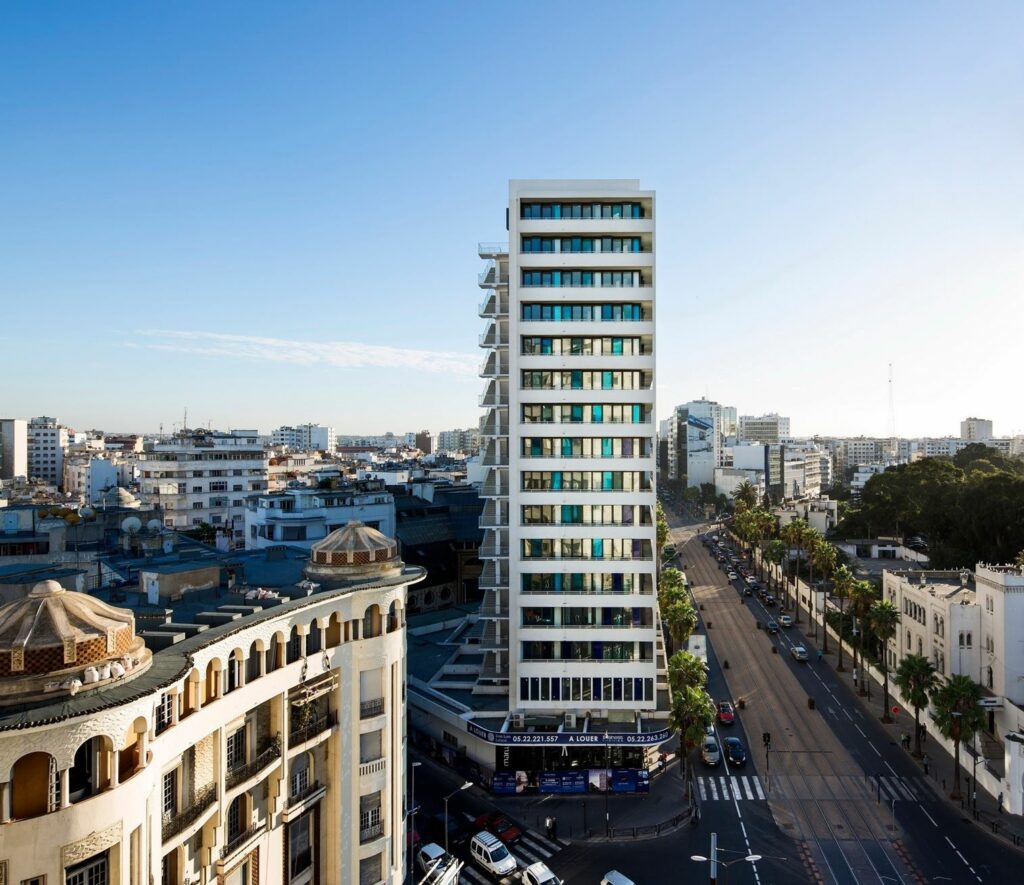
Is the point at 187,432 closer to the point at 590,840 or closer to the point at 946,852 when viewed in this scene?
the point at 590,840

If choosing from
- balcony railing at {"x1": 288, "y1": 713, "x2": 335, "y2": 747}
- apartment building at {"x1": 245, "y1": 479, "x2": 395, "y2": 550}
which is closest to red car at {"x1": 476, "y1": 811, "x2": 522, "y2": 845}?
balcony railing at {"x1": 288, "y1": 713, "x2": 335, "y2": 747}

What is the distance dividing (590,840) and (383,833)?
18095mm

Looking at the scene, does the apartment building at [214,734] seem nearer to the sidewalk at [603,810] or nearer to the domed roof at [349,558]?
the domed roof at [349,558]

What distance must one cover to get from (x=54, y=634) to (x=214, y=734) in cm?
867

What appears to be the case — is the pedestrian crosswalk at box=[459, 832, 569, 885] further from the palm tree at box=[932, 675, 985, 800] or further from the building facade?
the palm tree at box=[932, 675, 985, 800]

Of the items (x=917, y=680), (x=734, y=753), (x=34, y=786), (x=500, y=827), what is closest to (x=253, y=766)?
(x=34, y=786)

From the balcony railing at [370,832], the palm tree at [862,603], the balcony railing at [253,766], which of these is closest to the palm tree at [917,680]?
the palm tree at [862,603]

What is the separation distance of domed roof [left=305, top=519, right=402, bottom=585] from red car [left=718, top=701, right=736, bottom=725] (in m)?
43.8

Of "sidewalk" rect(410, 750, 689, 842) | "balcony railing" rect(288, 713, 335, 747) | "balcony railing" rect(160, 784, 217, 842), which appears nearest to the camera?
"balcony railing" rect(160, 784, 217, 842)

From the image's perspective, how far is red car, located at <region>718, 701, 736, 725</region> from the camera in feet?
220

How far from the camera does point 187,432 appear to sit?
127m

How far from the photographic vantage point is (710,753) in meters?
59.3

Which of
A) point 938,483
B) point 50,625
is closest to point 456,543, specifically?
point 50,625

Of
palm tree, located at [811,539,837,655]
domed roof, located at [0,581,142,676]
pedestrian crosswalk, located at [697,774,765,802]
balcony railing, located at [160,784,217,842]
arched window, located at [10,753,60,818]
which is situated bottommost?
pedestrian crosswalk, located at [697,774,765,802]
